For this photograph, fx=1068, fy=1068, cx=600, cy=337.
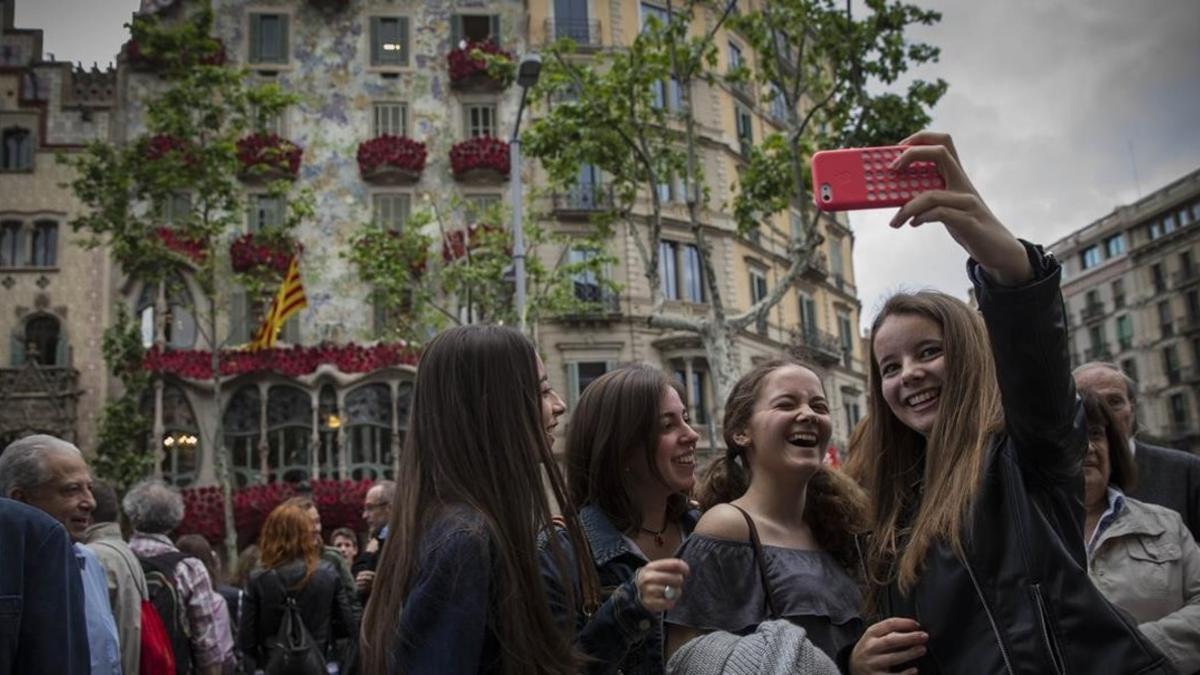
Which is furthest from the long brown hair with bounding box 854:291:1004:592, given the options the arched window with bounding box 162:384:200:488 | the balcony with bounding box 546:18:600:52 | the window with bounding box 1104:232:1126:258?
the window with bounding box 1104:232:1126:258

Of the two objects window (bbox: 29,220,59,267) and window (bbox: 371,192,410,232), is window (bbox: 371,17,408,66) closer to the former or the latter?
window (bbox: 371,192,410,232)

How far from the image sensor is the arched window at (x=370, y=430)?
29.4 meters

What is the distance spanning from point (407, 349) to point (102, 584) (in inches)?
961

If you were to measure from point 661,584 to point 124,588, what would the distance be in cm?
427

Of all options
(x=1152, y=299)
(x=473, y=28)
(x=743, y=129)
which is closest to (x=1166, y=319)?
(x=1152, y=299)

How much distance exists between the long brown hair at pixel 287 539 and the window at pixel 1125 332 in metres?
65.5

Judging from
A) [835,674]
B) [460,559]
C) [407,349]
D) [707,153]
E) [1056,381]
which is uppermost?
[707,153]

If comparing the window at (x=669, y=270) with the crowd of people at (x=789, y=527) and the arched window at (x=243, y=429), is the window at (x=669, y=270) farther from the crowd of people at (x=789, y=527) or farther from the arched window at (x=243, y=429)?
the crowd of people at (x=789, y=527)

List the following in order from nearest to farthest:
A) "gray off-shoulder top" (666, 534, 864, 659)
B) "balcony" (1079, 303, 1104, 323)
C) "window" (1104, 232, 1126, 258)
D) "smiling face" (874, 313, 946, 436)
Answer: "smiling face" (874, 313, 946, 436)
"gray off-shoulder top" (666, 534, 864, 659)
"window" (1104, 232, 1126, 258)
"balcony" (1079, 303, 1104, 323)

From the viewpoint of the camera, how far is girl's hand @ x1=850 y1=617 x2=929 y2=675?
9.07ft

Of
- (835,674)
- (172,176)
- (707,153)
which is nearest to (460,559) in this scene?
(835,674)

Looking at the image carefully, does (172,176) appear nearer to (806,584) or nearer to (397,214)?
(397,214)

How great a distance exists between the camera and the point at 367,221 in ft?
101

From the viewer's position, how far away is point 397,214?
1233 inches
